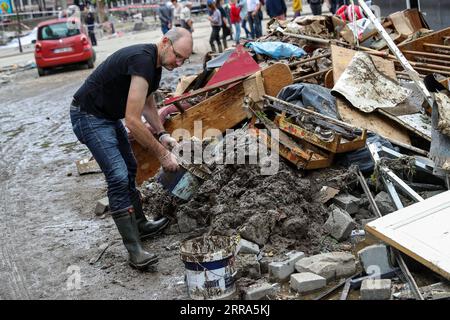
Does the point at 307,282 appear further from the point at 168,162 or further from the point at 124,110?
the point at 124,110

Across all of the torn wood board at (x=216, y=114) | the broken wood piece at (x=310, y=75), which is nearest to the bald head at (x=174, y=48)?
the torn wood board at (x=216, y=114)

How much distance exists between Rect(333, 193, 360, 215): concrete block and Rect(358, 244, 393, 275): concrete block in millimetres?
1098

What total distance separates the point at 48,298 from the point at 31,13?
1832 inches

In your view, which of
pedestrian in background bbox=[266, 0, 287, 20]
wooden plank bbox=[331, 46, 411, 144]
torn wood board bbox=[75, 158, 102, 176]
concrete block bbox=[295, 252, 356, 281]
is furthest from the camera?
pedestrian in background bbox=[266, 0, 287, 20]

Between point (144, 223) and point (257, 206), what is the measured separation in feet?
3.44

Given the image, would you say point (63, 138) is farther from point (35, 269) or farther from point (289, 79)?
point (35, 269)

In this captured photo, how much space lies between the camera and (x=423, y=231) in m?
4.63

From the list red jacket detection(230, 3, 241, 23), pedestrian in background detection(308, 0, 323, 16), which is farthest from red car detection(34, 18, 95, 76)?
pedestrian in background detection(308, 0, 323, 16)

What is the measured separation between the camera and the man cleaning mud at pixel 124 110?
16.3 feet

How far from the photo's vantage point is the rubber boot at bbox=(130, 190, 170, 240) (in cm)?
590

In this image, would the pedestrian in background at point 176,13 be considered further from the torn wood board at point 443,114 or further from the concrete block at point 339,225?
the concrete block at point 339,225

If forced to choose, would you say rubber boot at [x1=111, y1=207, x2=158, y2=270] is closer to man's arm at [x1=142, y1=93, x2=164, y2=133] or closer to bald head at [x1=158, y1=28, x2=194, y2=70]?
man's arm at [x1=142, y1=93, x2=164, y2=133]

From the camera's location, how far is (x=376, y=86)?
7.27 m

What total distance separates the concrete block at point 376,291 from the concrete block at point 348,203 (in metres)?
1.41
